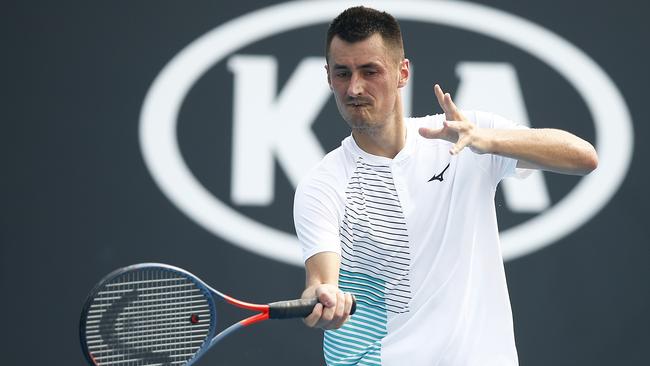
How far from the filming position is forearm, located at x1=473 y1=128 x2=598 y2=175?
305 cm

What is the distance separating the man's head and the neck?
2.4 inches

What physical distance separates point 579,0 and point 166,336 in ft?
9.17

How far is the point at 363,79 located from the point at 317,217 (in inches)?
17.7

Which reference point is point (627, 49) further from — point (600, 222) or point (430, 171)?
point (430, 171)

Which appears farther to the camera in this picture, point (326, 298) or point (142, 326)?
point (142, 326)

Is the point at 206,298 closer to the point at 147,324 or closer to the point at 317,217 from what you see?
the point at 147,324

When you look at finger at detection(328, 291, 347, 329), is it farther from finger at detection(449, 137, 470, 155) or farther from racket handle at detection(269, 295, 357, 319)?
finger at detection(449, 137, 470, 155)

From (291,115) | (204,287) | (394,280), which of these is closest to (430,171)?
(394,280)

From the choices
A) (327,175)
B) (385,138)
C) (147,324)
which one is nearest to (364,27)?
(385,138)

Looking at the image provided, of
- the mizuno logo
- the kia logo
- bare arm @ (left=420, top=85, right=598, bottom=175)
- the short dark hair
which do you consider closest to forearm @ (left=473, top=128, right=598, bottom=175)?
bare arm @ (left=420, top=85, right=598, bottom=175)

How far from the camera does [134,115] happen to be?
16.0ft

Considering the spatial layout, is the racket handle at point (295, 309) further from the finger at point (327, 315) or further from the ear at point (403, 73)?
the ear at point (403, 73)

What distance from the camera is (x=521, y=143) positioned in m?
3.09

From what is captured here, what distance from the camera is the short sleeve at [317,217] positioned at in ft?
10.9
